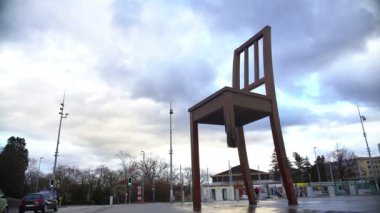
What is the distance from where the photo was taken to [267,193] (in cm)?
4659

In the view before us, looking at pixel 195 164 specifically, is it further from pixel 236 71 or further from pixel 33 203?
pixel 33 203

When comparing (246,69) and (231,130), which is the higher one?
(246,69)

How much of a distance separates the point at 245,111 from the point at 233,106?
1.17 metres

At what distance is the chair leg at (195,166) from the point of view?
1334cm

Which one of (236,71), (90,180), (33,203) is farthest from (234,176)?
(236,71)

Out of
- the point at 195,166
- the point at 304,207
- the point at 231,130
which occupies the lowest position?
the point at 304,207

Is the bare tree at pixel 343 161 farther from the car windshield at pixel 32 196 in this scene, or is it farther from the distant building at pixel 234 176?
the car windshield at pixel 32 196

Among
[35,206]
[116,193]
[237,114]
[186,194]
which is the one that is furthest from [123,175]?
[237,114]

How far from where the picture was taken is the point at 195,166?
13586mm

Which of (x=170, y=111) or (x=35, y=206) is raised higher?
(x=170, y=111)

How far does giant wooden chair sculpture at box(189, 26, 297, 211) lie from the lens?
11852 millimetres

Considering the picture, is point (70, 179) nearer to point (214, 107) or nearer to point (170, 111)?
point (170, 111)

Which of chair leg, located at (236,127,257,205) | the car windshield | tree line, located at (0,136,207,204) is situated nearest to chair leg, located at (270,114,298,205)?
chair leg, located at (236,127,257,205)

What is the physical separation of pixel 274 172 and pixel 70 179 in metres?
48.4
